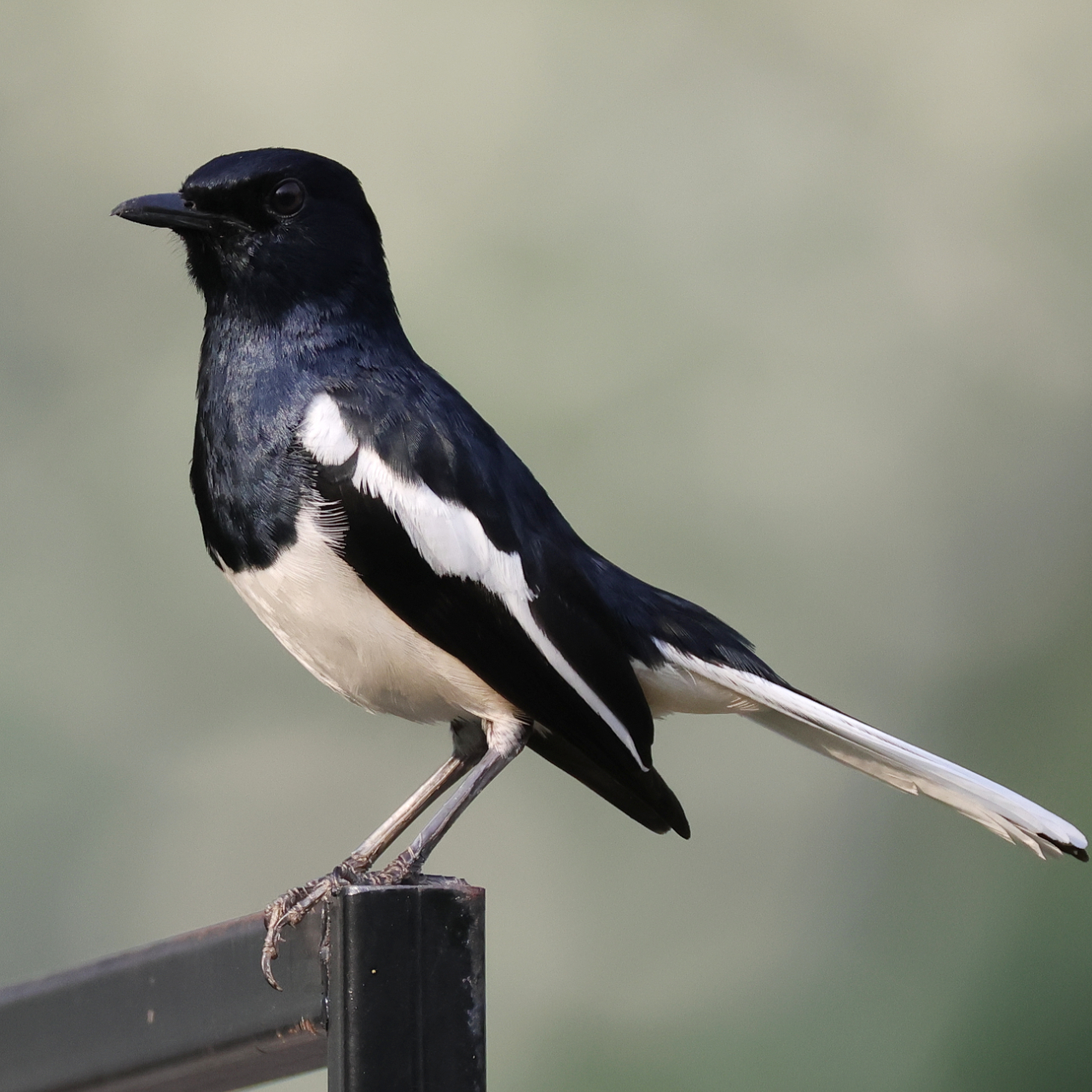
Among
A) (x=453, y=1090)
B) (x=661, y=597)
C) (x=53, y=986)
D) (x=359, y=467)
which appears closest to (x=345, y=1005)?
(x=453, y=1090)

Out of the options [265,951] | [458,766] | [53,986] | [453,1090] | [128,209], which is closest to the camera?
[453,1090]

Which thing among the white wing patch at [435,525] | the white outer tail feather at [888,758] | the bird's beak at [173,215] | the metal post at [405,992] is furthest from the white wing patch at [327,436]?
the metal post at [405,992]

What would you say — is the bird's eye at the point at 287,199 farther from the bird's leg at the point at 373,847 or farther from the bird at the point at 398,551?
the bird's leg at the point at 373,847

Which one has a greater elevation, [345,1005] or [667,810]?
[667,810]

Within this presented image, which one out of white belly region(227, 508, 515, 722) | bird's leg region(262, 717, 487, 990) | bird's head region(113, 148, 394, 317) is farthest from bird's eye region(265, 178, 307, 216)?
bird's leg region(262, 717, 487, 990)

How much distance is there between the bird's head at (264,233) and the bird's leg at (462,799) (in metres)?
0.74

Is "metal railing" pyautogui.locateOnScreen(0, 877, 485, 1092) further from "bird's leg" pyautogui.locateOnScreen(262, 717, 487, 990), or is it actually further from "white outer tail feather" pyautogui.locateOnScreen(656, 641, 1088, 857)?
"white outer tail feather" pyautogui.locateOnScreen(656, 641, 1088, 857)

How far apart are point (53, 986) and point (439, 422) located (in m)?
0.96

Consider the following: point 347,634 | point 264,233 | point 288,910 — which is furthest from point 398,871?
point 264,233

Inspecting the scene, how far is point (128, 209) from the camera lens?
90.5 inches

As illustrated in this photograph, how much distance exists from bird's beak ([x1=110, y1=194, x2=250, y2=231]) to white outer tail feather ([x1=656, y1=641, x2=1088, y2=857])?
3.36 ft

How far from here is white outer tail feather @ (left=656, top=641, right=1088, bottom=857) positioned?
207 centimetres

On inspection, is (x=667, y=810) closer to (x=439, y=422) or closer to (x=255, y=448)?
(x=439, y=422)

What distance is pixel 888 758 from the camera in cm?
226
